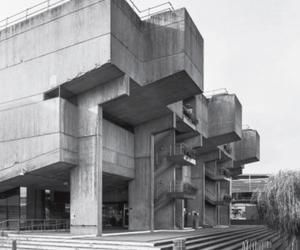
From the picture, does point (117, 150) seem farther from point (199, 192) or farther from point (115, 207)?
point (199, 192)

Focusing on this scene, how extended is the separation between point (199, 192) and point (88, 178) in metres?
21.0

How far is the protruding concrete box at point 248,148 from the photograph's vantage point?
51.9 metres

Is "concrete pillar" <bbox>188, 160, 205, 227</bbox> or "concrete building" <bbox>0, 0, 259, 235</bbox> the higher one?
"concrete building" <bbox>0, 0, 259, 235</bbox>

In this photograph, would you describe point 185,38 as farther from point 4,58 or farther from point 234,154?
point 234,154

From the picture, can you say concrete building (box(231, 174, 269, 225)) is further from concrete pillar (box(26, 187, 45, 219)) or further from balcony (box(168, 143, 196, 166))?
concrete pillar (box(26, 187, 45, 219))

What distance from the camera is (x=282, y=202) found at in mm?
24875

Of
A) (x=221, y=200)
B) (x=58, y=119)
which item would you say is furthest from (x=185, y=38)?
(x=221, y=200)

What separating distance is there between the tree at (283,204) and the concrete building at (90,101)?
6953 mm

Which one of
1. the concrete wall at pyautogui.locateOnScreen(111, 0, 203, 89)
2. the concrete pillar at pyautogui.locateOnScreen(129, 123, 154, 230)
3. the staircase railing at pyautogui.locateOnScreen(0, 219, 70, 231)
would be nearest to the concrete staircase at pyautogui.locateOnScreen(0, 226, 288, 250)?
the concrete pillar at pyautogui.locateOnScreen(129, 123, 154, 230)

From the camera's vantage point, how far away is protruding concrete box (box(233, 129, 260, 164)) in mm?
51938

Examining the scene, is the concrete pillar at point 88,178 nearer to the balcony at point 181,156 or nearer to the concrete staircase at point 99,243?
Result: the concrete staircase at point 99,243

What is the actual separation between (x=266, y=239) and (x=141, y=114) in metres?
13.8

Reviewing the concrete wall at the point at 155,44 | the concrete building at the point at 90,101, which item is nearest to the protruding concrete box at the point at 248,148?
the concrete building at the point at 90,101

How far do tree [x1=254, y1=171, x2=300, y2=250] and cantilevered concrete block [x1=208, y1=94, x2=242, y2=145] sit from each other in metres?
13.7
